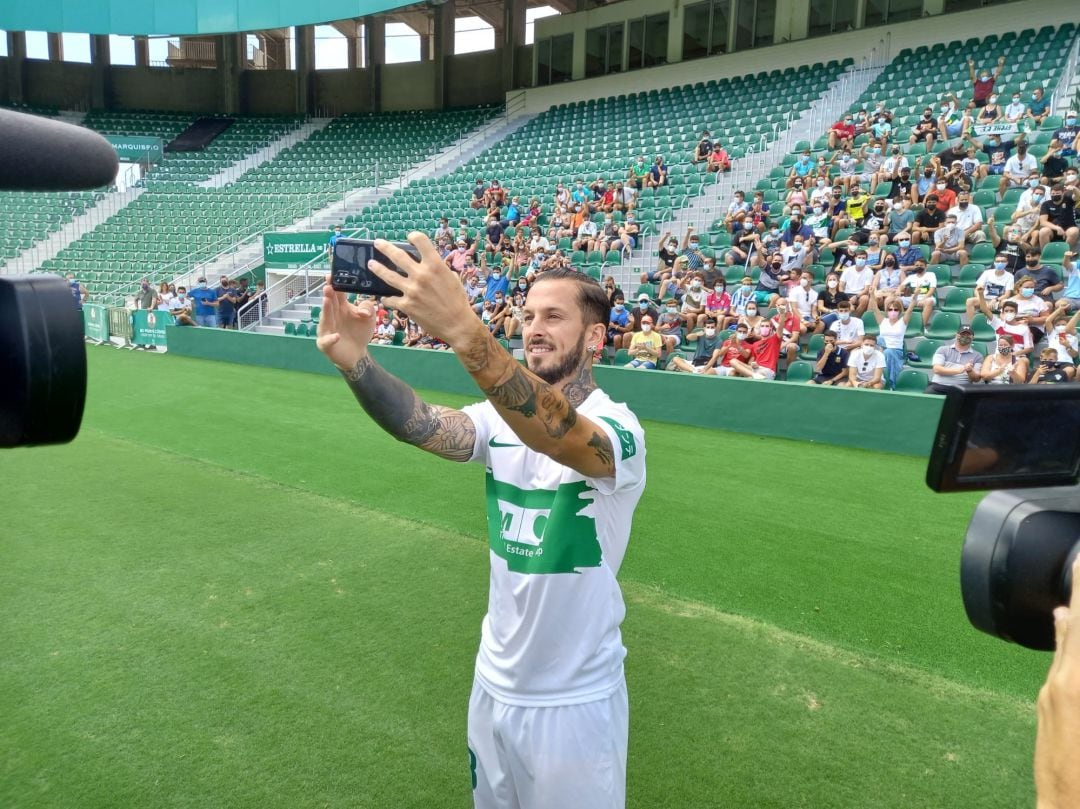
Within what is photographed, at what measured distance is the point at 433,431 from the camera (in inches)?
96.2

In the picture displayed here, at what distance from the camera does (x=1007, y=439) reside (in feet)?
3.68

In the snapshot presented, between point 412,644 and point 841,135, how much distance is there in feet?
47.6

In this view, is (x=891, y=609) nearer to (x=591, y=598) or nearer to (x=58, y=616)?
(x=591, y=598)

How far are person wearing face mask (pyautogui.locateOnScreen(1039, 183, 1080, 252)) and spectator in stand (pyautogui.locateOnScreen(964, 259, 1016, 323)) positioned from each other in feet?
2.34

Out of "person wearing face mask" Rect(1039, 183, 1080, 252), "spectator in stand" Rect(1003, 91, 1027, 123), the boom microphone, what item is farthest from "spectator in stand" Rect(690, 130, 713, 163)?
the boom microphone

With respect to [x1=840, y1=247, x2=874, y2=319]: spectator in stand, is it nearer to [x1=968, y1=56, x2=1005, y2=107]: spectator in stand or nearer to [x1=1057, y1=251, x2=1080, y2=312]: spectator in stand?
[x1=1057, y1=251, x2=1080, y2=312]: spectator in stand

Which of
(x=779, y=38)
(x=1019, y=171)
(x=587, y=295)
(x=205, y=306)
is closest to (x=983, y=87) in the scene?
(x=1019, y=171)

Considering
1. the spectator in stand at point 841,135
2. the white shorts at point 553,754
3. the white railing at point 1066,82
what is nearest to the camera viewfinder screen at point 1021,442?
the white shorts at point 553,754

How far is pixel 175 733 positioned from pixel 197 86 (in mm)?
37150

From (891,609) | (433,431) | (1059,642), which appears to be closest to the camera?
(1059,642)

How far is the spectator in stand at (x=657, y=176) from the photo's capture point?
17391mm

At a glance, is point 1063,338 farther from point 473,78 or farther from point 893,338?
point 473,78

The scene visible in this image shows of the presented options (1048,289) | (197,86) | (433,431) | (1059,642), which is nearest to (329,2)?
(197,86)

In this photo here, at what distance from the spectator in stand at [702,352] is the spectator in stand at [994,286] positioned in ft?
11.0
